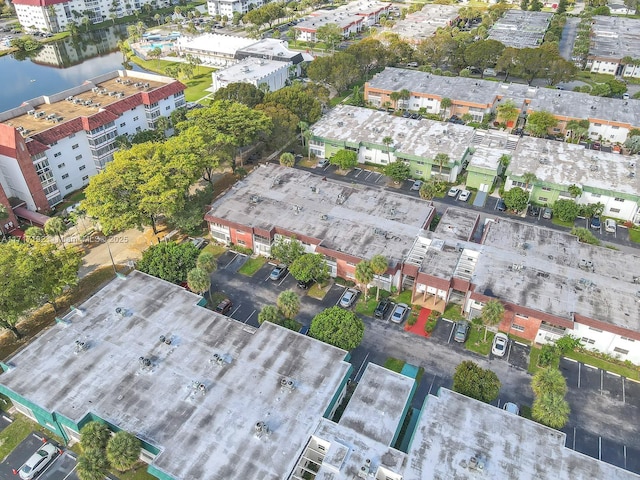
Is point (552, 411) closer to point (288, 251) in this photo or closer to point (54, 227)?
point (288, 251)

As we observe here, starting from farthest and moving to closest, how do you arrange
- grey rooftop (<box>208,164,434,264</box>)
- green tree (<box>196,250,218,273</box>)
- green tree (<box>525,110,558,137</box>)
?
green tree (<box>525,110,558,137</box>)
grey rooftop (<box>208,164,434,264</box>)
green tree (<box>196,250,218,273</box>)

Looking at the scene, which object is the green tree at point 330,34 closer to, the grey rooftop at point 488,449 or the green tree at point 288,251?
the green tree at point 288,251

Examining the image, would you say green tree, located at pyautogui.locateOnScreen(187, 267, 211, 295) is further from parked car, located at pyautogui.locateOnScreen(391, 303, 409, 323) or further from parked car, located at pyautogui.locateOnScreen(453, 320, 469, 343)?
parked car, located at pyautogui.locateOnScreen(453, 320, 469, 343)

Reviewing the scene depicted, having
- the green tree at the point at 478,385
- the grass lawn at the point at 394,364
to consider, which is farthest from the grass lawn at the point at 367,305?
the green tree at the point at 478,385

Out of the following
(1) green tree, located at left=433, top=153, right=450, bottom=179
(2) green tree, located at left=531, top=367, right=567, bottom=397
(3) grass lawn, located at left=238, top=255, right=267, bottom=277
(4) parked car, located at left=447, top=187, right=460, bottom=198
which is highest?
(1) green tree, located at left=433, top=153, right=450, bottom=179

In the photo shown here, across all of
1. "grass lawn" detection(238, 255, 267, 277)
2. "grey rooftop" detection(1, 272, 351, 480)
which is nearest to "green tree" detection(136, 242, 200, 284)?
"grey rooftop" detection(1, 272, 351, 480)

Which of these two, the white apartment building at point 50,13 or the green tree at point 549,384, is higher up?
the white apartment building at point 50,13
